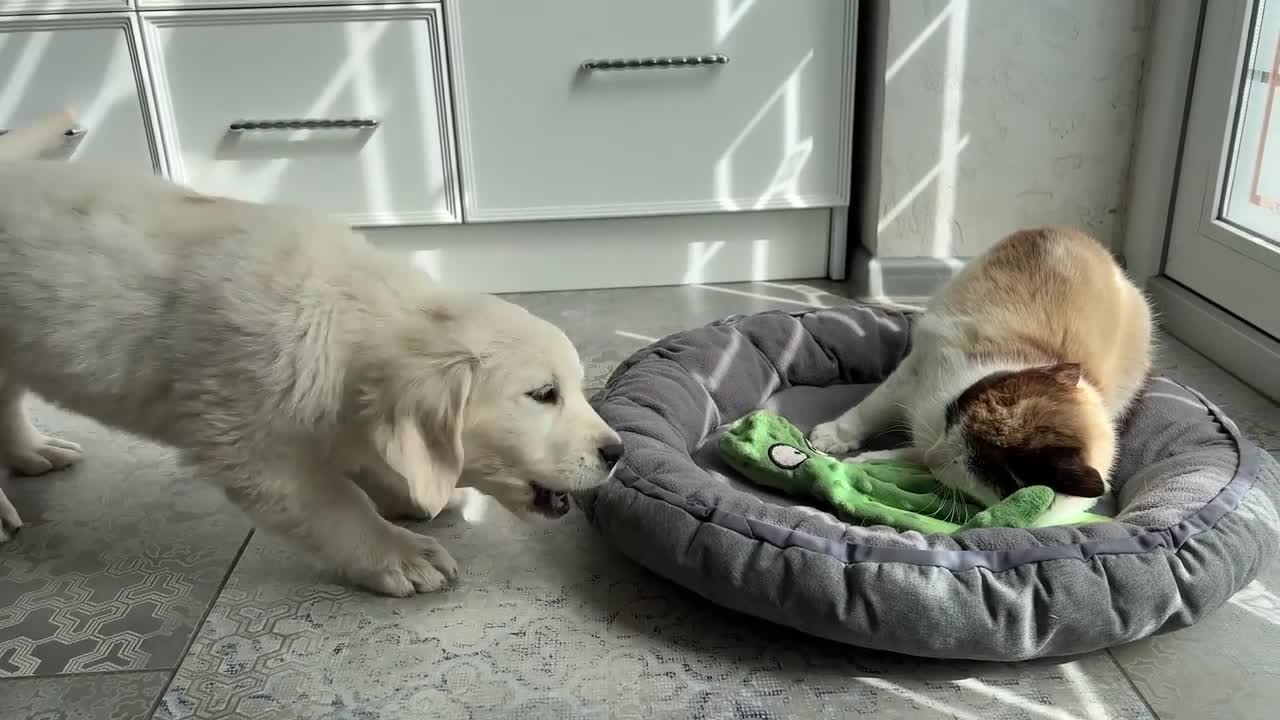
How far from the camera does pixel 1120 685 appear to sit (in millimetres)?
1362

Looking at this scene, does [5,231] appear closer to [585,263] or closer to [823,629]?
[823,629]

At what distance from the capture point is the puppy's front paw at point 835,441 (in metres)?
1.99

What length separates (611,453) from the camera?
4.67ft

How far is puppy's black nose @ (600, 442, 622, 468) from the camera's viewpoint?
1.42 m

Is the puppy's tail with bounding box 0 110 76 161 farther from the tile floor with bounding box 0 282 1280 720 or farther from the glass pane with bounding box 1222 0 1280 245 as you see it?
the glass pane with bounding box 1222 0 1280 245

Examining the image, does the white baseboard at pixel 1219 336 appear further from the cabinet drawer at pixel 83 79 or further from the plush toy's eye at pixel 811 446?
the cabinet drawer at pixel 83 79

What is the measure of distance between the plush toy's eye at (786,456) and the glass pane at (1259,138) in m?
1.32

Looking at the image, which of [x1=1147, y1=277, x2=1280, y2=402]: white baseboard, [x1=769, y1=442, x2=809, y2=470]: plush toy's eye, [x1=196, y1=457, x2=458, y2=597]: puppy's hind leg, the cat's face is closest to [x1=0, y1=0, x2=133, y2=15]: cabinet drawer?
[x1=196, y1=457, x2=458, y2=597]: puppy's hind leg

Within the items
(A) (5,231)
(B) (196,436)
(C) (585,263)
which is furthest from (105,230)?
(C) (585,263)

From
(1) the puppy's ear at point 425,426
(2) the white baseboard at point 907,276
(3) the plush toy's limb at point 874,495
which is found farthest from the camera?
(2) the white baseboard at point 907,276

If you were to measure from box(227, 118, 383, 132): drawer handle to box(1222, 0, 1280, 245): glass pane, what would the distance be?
2216mm

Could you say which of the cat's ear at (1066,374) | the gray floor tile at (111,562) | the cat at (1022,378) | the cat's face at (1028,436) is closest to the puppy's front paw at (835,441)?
the cat at (1022,378)

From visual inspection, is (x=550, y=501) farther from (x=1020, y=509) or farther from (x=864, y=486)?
(x=1020, y=509)

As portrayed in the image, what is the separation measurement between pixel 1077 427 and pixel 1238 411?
878 mm
